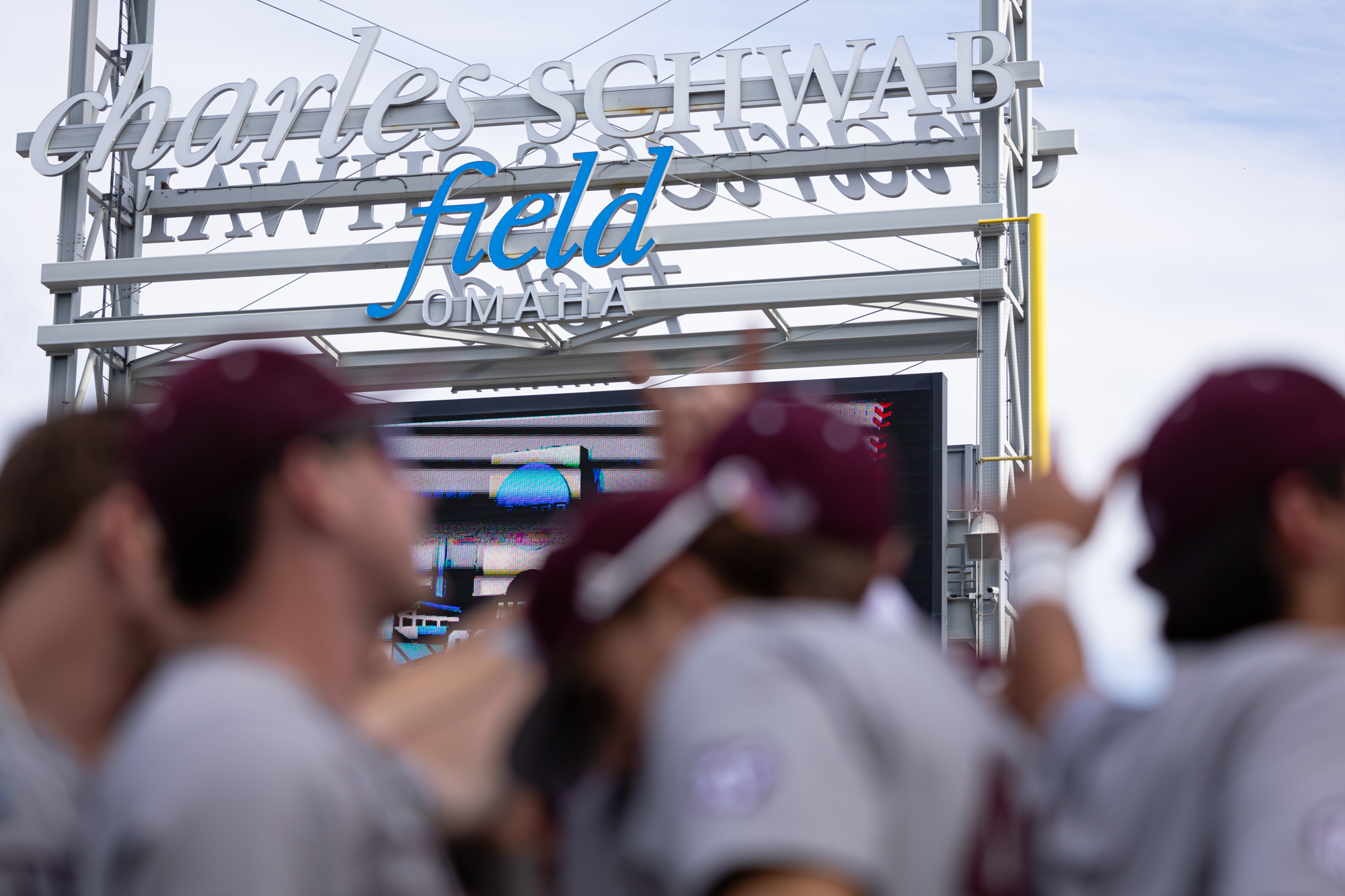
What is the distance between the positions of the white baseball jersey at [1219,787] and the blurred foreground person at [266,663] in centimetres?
71

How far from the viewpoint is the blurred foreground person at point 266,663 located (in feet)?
4.37

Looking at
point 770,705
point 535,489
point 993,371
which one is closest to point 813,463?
point 770,705

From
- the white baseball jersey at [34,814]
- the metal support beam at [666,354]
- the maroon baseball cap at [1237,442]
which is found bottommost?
the white baseball jersey at [34,814]

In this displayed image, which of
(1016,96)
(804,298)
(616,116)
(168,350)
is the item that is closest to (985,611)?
(804,298)

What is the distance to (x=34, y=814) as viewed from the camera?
1.71 metres

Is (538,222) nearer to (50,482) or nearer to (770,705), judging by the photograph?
(50,482)

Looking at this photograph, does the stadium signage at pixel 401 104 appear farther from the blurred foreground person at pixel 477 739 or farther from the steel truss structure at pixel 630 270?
the blurred foreground person at pixel 477 739

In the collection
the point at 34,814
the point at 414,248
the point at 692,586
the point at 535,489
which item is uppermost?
the point at 414,248

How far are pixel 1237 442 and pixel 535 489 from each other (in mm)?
10474

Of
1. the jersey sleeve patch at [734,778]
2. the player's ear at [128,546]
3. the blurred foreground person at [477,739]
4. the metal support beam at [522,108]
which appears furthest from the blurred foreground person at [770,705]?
the metal support beam at [522,108]

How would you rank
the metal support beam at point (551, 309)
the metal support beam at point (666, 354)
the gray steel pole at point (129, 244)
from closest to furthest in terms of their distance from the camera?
the metal support beam at point (551, 309) < the metal support beam at point (666, 354) < the gray steel pole at point (129, 244)

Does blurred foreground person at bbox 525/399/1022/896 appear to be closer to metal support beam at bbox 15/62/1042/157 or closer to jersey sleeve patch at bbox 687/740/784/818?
jersey sleeve patch at bbox 687/740/784/818

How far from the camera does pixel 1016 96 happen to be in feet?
40.9

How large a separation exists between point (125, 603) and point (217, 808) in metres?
0.87
